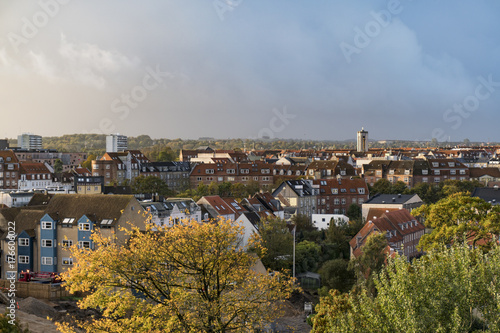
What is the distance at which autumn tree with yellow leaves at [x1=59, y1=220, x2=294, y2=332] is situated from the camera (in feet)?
63.2

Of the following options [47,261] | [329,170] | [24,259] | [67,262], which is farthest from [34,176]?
[67,262]

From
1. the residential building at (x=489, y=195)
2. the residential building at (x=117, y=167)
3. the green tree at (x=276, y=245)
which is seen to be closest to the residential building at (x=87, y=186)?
the green tree at (x=276, y=245)

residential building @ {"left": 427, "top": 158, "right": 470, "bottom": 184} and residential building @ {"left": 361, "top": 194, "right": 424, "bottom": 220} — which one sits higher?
residential building @ {"left": 427, "top": 158, "right": 470, "bottom": 184}

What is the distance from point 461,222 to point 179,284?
17.0m

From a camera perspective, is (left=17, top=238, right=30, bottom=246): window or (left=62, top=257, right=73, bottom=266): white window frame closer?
(left=62, top=257, right=73, bottom=266): white window frame

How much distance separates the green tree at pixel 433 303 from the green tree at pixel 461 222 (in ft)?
36.8

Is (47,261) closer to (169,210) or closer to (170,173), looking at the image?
(169,210)

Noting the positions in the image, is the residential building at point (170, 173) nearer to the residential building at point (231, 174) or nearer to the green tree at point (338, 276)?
the residential building at point (231, 174)

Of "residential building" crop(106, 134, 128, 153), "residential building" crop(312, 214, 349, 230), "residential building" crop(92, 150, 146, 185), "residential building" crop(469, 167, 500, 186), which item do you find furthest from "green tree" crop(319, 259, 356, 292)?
"residential building" crop(106, 134, 128, 153)

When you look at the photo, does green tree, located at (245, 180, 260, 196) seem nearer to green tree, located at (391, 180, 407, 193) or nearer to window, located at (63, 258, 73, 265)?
green tree, located at (391, 180, 407, 193)

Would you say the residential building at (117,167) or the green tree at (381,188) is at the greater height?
the residential building at (117,167)

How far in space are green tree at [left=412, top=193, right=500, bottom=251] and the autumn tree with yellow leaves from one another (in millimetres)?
12785

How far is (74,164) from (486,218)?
442 feet

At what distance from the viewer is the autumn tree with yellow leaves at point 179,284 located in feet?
63.2
